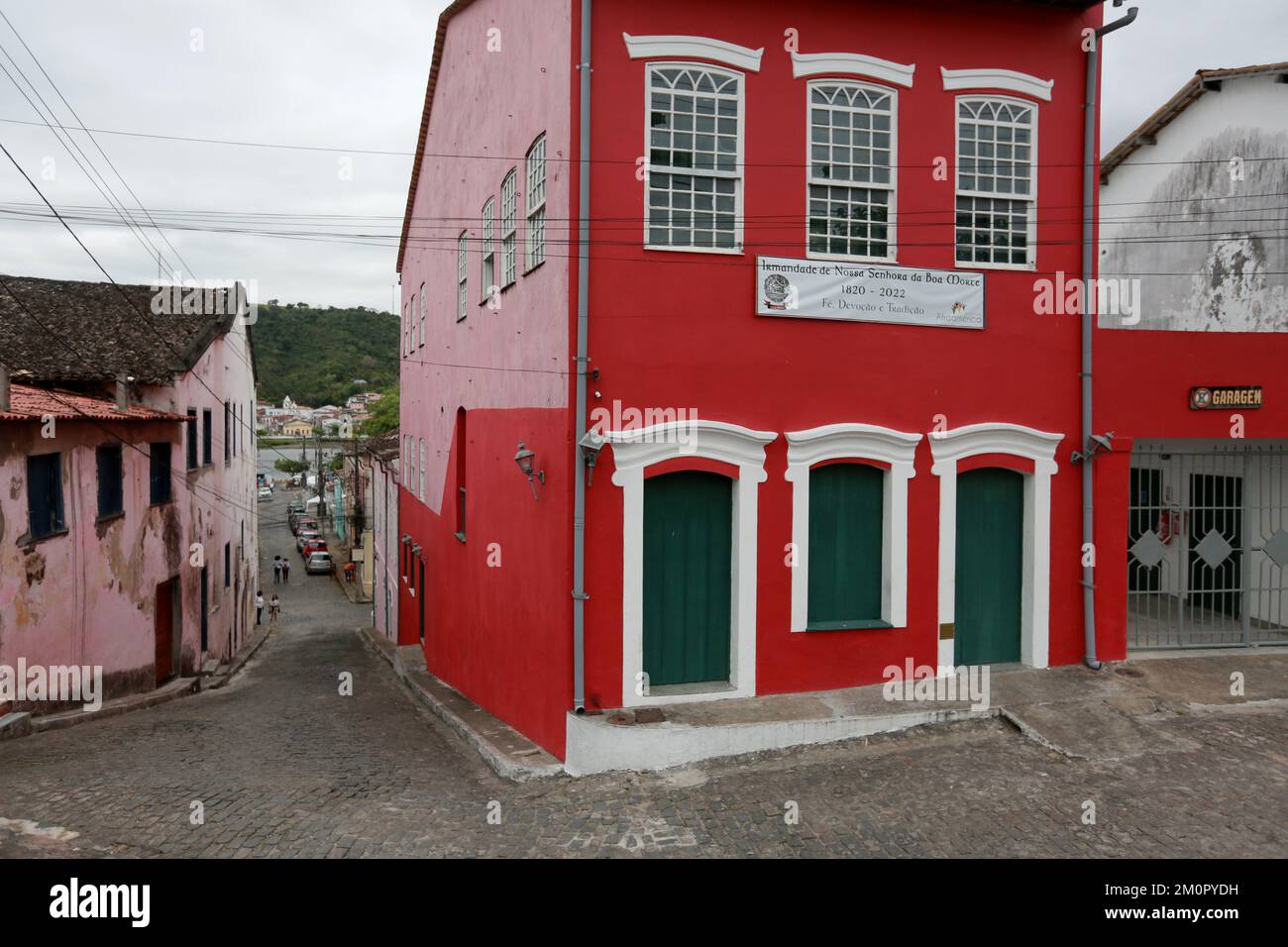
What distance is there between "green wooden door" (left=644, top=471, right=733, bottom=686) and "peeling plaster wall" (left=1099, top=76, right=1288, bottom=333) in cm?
643

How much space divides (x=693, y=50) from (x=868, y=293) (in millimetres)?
2882

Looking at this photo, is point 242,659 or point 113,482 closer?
point 113,482

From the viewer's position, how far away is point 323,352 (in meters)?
75.6

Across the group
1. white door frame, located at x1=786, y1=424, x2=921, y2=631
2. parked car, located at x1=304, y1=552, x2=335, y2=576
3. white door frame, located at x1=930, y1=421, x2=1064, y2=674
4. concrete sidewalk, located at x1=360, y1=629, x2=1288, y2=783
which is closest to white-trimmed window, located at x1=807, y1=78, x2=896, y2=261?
white door frame, located at x1=786, y1=424, x2=921, y2=631

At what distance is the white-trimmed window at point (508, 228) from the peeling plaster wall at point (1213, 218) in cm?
758

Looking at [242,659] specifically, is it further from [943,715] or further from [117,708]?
[943,715]

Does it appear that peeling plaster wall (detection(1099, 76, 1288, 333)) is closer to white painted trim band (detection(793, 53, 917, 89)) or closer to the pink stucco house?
white painted trim band (detection(793, 53, 917, 89))

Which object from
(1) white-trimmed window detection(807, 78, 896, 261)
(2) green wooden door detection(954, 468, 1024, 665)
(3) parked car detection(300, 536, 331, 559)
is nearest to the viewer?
(1) white-trimmed window detection(807, 78, 896, 261)

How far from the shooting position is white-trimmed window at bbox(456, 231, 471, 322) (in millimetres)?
14740

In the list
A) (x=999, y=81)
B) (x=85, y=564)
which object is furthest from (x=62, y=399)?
(x=999, y=81)

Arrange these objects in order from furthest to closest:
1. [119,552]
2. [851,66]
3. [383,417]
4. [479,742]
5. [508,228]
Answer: [383,417] < [119,552] < [508,228] < [479,742] < [851,66]

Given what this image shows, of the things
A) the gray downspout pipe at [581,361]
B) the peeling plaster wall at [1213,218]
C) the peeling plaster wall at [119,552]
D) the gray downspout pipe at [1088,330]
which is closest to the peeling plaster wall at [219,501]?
the peeling plaster wall at [119,552]

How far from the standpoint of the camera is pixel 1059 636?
10.2 metres
